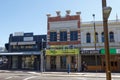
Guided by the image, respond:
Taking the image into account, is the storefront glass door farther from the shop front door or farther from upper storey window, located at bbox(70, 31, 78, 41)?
upper storey window, located at bbox(70, 31, 78, 41)

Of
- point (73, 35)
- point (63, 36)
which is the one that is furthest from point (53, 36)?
point (73, 35)

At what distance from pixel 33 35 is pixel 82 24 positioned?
10278mm

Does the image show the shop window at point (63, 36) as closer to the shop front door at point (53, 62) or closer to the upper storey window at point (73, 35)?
the upper storey window at point (73, 35)

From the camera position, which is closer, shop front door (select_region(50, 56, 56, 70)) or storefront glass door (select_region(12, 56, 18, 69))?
shop front door (select_region(50, 56, 56, 70))

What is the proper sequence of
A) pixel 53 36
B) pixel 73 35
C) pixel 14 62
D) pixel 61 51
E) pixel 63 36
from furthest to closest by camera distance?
1. pixel 14 62
2. pixel 53 36
3. pixel 63 36
4. pixel 73 35
5. pixel 61 51

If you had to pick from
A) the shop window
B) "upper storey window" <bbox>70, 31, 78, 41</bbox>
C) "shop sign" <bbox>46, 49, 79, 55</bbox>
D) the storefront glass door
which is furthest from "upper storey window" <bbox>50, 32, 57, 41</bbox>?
the storefront glass door

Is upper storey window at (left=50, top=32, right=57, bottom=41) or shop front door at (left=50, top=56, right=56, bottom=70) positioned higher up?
upper storey window at (left=50, top=32, right=57, bottom=41)

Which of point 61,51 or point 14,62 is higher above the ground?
point 61,51

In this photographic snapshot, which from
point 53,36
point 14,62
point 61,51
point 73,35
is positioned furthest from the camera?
point 14,62

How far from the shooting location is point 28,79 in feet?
80.5

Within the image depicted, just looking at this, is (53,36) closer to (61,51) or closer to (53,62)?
(61,51)

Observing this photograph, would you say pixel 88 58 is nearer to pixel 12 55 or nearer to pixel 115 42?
pixel 115 42

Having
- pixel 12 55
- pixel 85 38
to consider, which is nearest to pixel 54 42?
pixel 85 38

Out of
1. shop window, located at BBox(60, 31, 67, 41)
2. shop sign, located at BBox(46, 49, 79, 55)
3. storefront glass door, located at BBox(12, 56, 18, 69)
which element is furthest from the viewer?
storefront glass door, located at BBox(12, 56, 18, 69)
